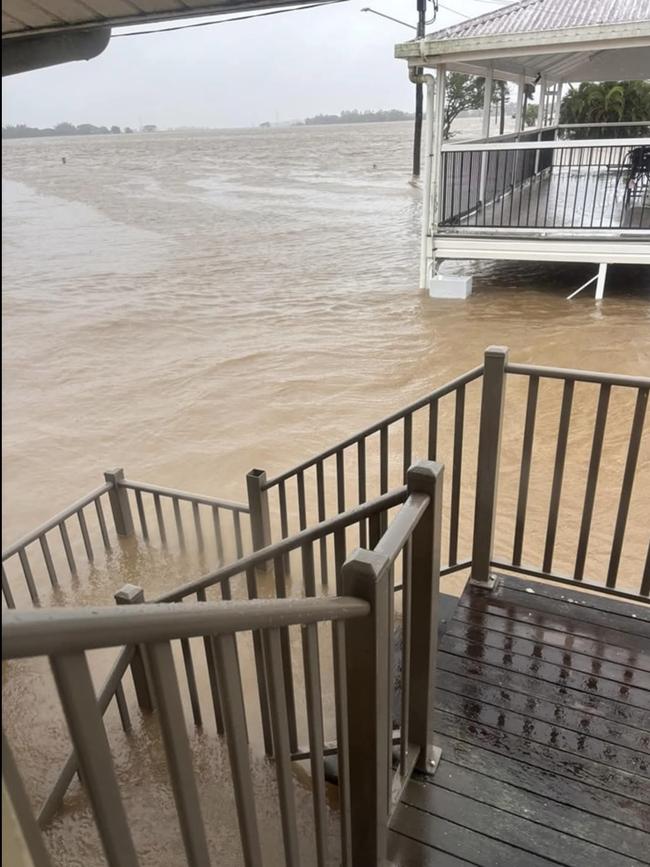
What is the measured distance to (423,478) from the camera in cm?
174

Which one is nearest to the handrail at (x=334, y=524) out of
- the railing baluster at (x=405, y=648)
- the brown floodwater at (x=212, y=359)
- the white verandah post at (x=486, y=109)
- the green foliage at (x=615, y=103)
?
the railing baluster at (x=405, y=648)

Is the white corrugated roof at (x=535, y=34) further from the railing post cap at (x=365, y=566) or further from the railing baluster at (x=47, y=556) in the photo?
the railing post cap at (x=365, y=566)

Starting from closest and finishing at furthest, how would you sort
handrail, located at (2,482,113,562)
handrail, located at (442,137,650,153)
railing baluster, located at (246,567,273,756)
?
railing baluster, located at (246,567,273,756)
handrail, located at (2,482,113,562)
handrail, located at (442,137,650,153)

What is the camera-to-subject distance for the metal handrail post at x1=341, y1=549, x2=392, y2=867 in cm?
139

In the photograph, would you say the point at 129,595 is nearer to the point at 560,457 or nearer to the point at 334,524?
the point at 334,524

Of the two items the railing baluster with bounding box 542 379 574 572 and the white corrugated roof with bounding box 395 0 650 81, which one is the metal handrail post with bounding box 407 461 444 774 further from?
the white corrugated roof with bounding box 395 0 650 81

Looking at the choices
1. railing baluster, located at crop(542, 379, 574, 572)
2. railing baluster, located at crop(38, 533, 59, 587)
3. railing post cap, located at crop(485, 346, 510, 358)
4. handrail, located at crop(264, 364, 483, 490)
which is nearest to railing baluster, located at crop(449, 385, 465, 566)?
handrail, located at crop(264, 364, 483, 490)

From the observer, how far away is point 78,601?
497cm

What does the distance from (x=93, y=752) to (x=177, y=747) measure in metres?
0.16

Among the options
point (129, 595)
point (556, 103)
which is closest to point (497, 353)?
point (129, 595)

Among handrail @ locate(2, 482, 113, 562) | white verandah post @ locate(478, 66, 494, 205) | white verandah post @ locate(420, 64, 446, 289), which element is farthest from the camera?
white verandah post @ locate(478, 66, 494, 205)

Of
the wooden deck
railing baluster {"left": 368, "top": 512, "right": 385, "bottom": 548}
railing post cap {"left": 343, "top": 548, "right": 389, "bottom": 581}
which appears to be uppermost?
railing post cap {"left": 343, "top": 548, "right": 389, "bottom": 581}

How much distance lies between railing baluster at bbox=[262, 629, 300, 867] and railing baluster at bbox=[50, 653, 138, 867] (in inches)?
13.7

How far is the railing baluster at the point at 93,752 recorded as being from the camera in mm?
736
